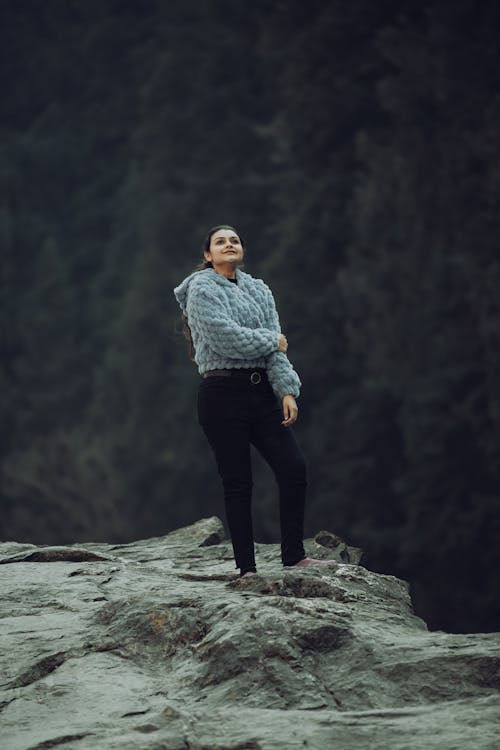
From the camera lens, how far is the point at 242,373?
496 centimetres

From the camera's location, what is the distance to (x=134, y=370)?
1181 inches

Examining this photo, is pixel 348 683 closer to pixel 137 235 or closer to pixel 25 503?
pixel 25 503

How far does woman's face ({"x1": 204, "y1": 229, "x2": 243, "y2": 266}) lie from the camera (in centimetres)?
507

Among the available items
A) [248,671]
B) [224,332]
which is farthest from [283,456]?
[248,671]

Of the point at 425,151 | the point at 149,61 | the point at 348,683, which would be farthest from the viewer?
the point at 149,61

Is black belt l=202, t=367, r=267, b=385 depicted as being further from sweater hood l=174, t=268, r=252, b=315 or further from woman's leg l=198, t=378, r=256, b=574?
sweater hood l=174, t=268, r=252, b=315

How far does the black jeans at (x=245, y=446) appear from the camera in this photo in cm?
491

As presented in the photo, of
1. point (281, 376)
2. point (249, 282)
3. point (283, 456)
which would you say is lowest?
point (283, 456)

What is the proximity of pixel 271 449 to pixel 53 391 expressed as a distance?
27.6 metres

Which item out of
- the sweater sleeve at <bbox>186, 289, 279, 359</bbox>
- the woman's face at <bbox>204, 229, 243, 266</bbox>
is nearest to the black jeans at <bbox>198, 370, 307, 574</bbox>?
the sweater sleeve at <bbox>186, 289, 279, 359</bbox>

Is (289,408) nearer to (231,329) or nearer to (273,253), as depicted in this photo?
(231,329)

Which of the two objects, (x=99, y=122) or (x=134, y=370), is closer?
(x=134, y=370)

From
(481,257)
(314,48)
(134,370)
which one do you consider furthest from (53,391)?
(481,257)

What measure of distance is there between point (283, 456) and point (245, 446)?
162 mm
